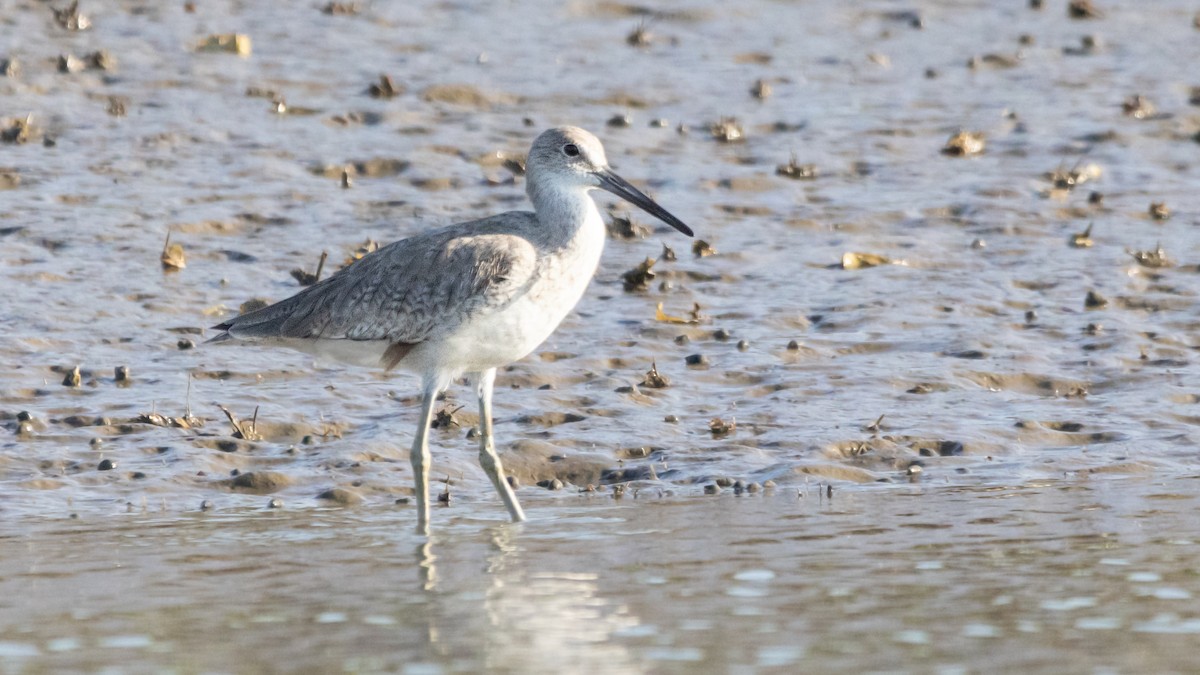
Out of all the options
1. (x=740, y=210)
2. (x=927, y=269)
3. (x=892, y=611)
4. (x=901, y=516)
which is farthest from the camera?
(x=740, y=210)

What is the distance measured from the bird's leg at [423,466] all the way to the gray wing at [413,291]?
303 mm

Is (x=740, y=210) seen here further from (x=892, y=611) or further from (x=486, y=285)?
(x=892, y=611)

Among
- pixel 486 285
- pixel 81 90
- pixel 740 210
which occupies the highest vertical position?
pixel 81 90

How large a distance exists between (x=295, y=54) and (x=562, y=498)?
25.1ft

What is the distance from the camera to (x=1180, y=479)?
870 cm

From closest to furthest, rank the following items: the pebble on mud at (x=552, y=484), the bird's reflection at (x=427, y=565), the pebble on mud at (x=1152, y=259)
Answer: the bird's reflection at (x=427, y=565) < the pebble on mud at (x=552, y=484) < the pebble on mud at (x=1152, y=259)

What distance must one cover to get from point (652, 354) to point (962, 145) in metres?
4.59

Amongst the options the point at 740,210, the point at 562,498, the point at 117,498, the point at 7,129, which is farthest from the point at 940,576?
the point at 7,129

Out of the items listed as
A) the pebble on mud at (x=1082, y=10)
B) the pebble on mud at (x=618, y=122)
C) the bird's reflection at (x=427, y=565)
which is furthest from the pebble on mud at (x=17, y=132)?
the pebble on mud at (x=1082, y=10)

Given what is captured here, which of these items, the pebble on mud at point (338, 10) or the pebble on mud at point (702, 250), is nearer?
the pebble on mud at point (702, 250)

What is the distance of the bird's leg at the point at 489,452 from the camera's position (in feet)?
26.7

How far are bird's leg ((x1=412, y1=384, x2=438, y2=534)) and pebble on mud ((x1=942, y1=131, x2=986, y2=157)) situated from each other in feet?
22.5

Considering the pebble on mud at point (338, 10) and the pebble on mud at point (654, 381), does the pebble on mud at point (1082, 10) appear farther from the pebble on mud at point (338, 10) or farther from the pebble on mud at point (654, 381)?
the pebble on mud at point (654, 381)

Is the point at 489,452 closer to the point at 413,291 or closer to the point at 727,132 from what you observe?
the point at 413,291
